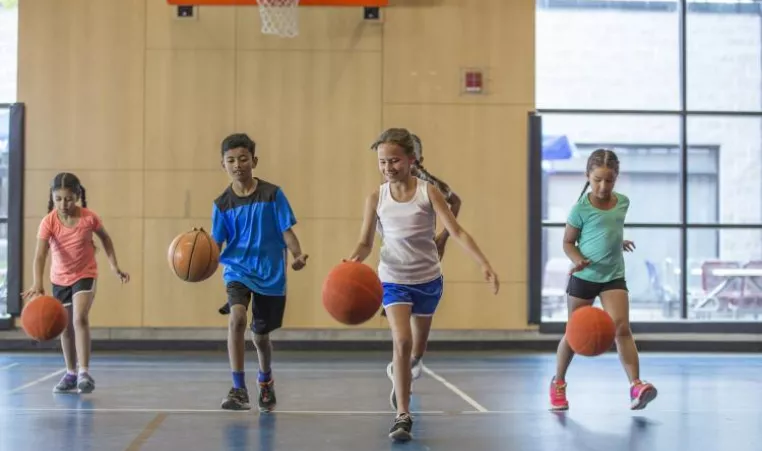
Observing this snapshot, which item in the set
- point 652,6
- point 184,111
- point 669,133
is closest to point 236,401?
point 184,111

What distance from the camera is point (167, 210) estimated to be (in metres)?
10.2

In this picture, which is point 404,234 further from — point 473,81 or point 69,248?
point 473,81

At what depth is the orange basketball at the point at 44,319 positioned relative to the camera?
5.82m

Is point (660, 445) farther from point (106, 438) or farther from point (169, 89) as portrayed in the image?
point (169, 89)

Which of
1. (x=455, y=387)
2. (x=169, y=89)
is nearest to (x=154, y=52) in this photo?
(x=169, y=89)

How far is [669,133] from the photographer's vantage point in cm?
1078

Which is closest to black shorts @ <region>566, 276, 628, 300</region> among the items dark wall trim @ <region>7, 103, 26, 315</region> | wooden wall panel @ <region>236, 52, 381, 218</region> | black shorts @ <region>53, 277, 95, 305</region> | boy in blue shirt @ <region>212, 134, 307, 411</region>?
boy in blue shirt @ <region>212, 134, 307, 411</region>

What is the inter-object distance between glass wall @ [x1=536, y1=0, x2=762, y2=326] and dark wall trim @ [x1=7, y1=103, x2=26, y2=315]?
5.71 metres

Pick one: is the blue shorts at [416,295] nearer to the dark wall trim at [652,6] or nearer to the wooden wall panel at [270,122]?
the wooden wall panel at [270,122]

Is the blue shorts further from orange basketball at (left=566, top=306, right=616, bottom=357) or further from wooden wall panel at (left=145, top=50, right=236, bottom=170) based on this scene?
wooden wall panel at (left=145, top=50, right=236, bottom=170)

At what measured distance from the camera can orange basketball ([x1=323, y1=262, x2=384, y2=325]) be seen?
451cm

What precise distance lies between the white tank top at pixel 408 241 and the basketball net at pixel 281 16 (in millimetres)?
5241

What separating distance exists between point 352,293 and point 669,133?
7.29m

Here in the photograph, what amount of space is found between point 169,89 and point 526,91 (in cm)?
391
